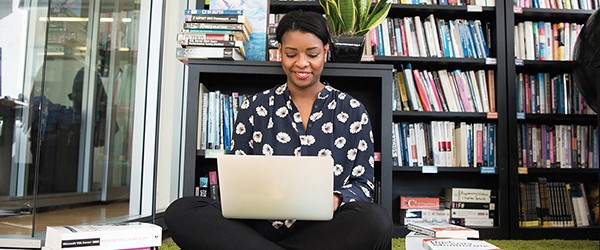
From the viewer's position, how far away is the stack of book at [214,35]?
1.70m

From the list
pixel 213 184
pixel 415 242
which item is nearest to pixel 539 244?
pixel 415 242

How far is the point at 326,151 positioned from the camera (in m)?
1.53

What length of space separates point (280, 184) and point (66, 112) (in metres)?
2.68

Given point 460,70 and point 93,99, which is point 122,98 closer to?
point 93,99

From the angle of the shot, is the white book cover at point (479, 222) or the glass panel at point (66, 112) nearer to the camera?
the glass panel at point (66, 112)

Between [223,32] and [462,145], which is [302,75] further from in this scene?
[462,145]

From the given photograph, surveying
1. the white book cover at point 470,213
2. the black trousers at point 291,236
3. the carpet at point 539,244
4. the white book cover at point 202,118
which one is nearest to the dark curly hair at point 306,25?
the white book cover at point 202,118

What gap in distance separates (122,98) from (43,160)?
70cm

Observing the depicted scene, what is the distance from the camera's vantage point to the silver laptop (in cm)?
112

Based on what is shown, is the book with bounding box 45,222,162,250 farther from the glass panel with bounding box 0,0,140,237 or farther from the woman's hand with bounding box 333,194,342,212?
the glass panel with bounding box 0,0,140,237

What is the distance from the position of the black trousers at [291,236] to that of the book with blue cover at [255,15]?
28.8 inches

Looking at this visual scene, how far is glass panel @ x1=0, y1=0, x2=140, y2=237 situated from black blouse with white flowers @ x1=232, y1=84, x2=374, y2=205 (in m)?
0.94

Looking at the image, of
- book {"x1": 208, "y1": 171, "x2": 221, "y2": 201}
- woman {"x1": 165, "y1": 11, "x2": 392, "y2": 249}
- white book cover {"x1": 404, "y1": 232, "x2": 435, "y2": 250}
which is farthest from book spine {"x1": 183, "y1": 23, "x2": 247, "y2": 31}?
white book cover {"x1": 404, "y1": 232, "x2": 435, "y2": 250}

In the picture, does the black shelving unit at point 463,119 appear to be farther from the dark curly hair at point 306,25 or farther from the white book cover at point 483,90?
the dark curly hair at point 306,25
